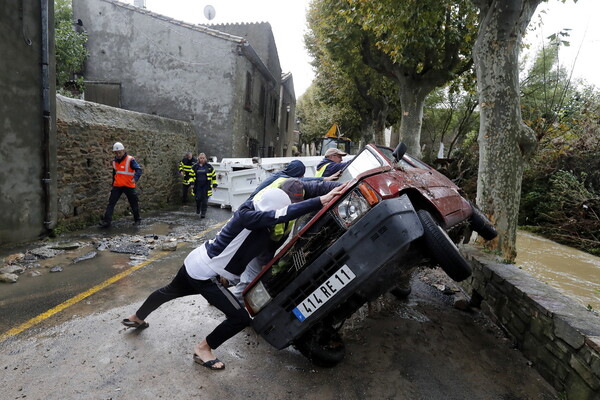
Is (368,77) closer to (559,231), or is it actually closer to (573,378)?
(559,231)

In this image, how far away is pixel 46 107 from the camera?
19.5ft

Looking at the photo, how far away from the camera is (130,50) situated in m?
13.6

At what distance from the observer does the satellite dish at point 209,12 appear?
61.9ft

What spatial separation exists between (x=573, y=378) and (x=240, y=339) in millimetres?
2686

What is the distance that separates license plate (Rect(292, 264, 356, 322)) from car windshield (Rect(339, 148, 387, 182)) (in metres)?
1.75

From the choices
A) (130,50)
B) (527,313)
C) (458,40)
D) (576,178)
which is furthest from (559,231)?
(130,50)

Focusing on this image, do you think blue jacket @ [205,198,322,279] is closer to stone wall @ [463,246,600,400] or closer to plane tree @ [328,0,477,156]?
stone wall @ [463,246,600,400]

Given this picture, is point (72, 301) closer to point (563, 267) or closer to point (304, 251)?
point (304, 251)

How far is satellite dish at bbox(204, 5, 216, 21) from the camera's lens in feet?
61.9

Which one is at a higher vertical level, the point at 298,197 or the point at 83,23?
the point at 83,23

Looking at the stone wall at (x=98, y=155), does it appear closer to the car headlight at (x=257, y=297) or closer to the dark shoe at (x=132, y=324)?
the dark shoe at (x=132, y=324)

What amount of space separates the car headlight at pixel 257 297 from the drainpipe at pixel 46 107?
5.04 m

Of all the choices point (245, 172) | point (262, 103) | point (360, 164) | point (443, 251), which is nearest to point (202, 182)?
point (245, 172)

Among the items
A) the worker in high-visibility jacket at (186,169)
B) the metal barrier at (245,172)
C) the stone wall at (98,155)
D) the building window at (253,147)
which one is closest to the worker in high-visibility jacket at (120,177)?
the stone wall at (98,155)
